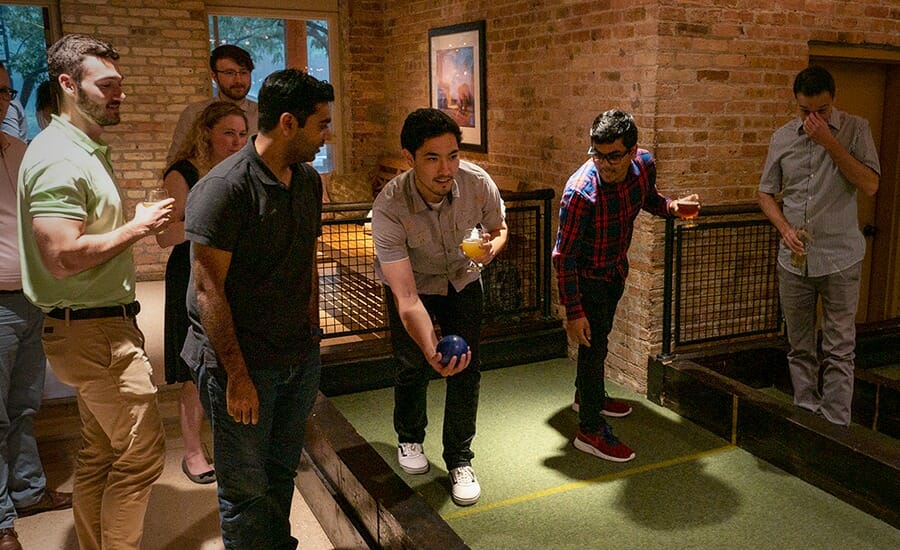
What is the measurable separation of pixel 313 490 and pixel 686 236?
8.76 ft

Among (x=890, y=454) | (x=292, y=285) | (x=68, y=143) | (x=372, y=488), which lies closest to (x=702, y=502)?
(x=890, y=454)

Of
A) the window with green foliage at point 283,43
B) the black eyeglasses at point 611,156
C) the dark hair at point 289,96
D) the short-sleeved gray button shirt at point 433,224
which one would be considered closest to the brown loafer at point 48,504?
the short-sleeved gray button shirt at point 433,224

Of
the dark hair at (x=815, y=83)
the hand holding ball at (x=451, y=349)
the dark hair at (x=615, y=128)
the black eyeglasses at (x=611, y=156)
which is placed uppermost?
the dark hair at (x=815, y=83)

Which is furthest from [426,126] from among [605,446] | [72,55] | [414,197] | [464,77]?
[464,77]

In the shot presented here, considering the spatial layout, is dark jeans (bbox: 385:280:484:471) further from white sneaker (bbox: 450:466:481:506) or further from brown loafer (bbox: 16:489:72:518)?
brown loafer (bbox: 16:489:72:518)

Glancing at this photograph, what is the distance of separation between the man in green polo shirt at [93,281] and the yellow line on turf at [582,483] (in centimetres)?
136

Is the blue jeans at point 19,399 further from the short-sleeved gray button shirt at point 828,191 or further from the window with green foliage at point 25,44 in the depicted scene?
the window with green foliage at point 25,44

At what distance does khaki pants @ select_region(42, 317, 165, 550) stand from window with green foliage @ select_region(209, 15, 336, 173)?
669 centimetres

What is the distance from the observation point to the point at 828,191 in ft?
12.5

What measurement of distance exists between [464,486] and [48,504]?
1.90m

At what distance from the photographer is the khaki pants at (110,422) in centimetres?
253

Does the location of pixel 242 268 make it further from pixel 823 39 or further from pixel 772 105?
pixel 823 39

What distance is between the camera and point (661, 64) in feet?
14.0

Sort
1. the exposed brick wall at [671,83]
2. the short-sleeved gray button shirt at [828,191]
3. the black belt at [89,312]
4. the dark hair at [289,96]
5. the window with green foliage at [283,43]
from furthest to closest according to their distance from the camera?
the window with green foliage at [283,43] → the exposed brick wall at [671,83] → the short-sleeved gray button shirt at [828,191] → the black belt at [89,312] → the dark hair at [289,96]
